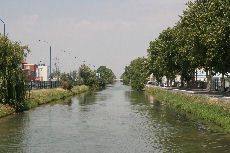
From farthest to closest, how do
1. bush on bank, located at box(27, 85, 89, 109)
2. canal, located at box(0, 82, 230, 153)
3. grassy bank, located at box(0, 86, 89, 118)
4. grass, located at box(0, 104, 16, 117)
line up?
1. bush on bank, located at box(27, 85, 89, 109)
2. grassy bank, located at box(0, 86, 89, 118)
3. grass, located at box(0, 104, 16, 117)
4. canal, located at box(0, 82, 230, 153)

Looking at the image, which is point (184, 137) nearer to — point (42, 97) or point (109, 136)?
point (109, 136)

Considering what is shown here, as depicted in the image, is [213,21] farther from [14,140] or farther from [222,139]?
[14,140]

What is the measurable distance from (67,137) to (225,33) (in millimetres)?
24115

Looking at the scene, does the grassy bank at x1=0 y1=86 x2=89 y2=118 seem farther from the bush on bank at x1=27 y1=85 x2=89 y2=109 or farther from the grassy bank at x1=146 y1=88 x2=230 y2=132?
the grassy bank at x1=146 y1=88 x2=230 y2=132

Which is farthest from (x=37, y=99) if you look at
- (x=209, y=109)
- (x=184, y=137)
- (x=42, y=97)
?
(x=184, y=137)

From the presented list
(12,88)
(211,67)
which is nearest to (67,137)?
(12,88)

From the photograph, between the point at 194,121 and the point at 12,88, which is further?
the point at 12,88

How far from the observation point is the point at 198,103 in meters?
38.9

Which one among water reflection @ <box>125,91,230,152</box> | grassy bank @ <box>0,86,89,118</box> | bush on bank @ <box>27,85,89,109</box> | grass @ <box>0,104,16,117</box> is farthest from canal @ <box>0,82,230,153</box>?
bush on bank @ <box>27,85,89,109</box>

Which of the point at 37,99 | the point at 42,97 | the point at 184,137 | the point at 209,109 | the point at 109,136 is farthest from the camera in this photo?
the point at 42,97

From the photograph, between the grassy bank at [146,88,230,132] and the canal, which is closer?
the canal

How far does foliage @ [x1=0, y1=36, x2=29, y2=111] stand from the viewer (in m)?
37.0

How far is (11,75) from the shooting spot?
37688 mm

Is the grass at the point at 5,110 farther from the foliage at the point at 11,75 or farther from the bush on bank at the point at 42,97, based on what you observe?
the bush on bank at the point at 42,97
